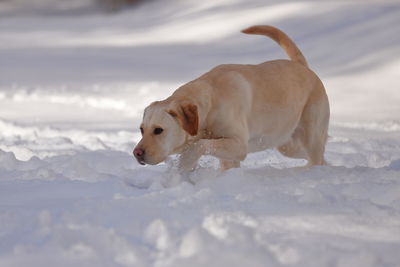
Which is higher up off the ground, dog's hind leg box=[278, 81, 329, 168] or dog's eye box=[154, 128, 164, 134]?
dog's eye box=[154, 128, 164, 134]

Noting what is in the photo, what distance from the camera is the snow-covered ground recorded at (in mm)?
2693

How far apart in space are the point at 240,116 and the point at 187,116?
0.52 m

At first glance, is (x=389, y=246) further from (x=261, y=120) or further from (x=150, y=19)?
(x=150, y=19)

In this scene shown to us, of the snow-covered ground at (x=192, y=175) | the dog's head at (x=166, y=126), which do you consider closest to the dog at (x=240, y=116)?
the dog's head at (x=166, y=126)

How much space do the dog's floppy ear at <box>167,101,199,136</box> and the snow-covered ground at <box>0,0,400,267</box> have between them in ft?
1.00

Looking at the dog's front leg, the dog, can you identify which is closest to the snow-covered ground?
the dog's front leg

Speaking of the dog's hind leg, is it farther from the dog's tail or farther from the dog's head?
the dog's head

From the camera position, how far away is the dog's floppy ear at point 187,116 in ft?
13.6

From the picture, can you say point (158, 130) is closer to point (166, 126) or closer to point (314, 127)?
point (166, 126)

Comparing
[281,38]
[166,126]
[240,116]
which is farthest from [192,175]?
[281,38]

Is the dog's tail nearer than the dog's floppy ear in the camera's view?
No

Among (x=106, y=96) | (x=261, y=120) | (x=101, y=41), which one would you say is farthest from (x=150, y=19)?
(x=261, y=120)

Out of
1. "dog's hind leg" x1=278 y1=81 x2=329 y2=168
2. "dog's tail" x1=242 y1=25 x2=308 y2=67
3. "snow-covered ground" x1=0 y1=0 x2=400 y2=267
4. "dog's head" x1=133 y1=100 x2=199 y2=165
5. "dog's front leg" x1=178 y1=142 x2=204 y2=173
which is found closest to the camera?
"snow-covered ground" x1=0 y1=0 x2=400 y2=267

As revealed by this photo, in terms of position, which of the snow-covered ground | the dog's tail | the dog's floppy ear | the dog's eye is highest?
the dog's tail
